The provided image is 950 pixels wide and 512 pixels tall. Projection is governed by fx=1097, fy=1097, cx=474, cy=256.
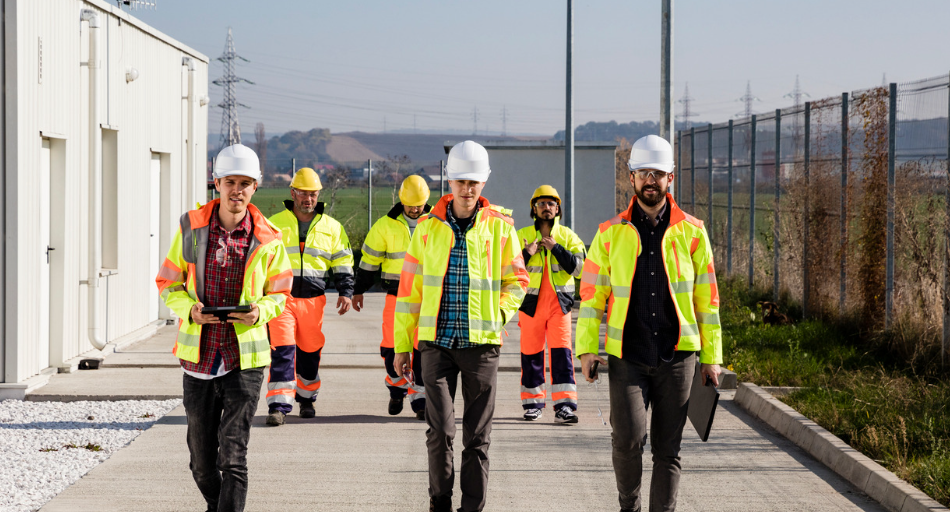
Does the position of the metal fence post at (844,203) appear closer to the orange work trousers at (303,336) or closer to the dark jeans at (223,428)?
the orange work trousers at (303,336)

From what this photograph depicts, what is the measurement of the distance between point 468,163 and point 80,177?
6.77 meters

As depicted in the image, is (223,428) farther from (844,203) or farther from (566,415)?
(844,203)

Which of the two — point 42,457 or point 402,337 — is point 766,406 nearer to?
point 402,337

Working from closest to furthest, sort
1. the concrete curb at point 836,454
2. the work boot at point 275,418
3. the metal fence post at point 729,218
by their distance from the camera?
the concrete curb at point 836,454
the work boot at point 275,418
the metal fence post at point 729,218

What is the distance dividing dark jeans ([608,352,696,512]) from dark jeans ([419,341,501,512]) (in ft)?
2.31

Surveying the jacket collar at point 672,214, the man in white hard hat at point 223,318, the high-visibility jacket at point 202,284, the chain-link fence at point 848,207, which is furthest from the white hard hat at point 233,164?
the chain-link fence at point 848,207

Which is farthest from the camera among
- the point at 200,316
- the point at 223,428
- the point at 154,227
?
the point at 154,227

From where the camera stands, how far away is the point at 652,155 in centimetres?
544

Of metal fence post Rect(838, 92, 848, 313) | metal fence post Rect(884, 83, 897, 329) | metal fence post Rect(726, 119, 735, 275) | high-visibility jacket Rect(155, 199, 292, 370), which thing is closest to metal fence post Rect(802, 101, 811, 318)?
metal fence post Rect(838, 92, 848, 313)

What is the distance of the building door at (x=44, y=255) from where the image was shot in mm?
10438

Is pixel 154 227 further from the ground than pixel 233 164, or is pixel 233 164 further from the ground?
pixel 233 164

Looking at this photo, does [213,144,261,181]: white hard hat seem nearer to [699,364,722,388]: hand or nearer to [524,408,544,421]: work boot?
[699,364,722,388]: hand

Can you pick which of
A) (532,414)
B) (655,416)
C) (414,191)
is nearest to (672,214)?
(655,416)

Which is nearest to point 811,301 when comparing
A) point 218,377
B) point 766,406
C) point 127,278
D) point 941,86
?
point 941,86
